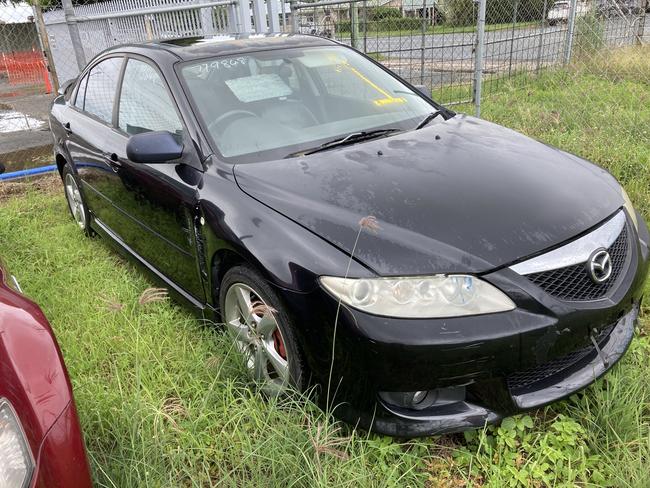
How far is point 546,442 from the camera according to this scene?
Answer: 2020 millimetres

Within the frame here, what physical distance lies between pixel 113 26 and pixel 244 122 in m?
6.44

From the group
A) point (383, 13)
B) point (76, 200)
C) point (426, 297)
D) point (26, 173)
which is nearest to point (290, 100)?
point (426, 297)

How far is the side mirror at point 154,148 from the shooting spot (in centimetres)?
257

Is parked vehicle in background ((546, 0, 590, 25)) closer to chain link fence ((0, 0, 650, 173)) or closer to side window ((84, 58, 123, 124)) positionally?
chain link fence ((0, 0, 650, 173))

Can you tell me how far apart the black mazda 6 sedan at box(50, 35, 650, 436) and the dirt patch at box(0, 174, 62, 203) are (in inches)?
127

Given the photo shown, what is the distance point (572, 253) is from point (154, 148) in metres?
1.87

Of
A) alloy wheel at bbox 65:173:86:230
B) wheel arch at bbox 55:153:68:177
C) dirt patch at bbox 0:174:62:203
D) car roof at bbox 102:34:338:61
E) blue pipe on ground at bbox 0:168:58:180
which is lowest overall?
dirt patch at bbox 0:174:62:203

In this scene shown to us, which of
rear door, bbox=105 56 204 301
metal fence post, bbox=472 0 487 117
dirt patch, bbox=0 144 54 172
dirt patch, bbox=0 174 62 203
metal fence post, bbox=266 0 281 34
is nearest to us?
rear door, bbox=105 56 204 301

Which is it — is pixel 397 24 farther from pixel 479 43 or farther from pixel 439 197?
pixel 439 197

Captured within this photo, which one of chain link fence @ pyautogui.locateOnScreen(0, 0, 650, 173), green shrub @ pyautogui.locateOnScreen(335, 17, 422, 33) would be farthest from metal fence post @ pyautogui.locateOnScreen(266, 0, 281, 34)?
green shrub @ pyautogui.locateOnScreen(335, 17, 422, 33)

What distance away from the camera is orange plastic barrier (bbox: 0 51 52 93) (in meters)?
14.5

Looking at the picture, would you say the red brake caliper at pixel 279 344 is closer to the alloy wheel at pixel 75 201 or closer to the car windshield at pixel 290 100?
the car windshield at pixel 290 100

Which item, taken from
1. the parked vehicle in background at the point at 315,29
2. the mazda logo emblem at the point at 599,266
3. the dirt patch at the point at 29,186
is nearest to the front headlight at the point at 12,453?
the mazda logo emblem at the point at 599,266

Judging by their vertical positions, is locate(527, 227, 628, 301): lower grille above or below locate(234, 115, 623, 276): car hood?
below
